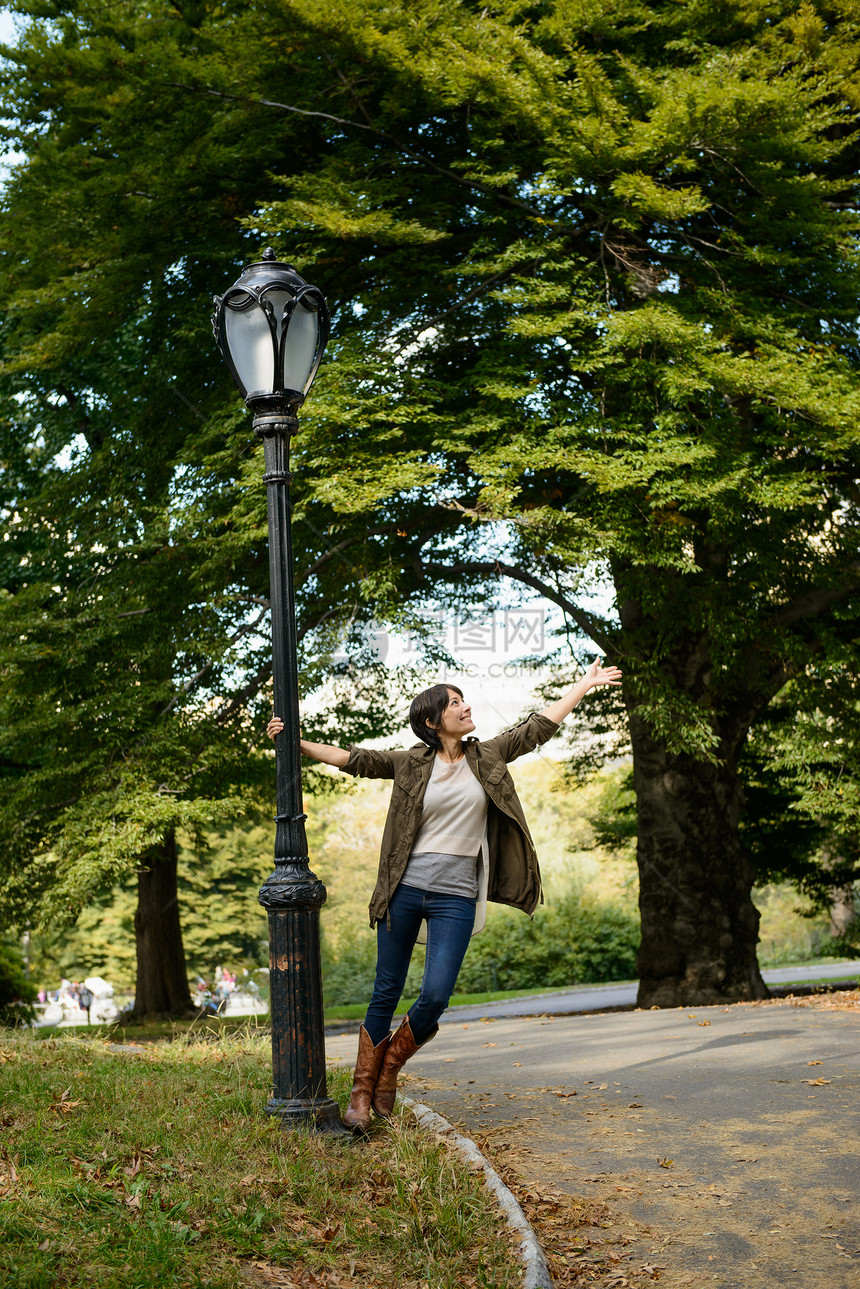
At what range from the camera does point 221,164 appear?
11.5 m

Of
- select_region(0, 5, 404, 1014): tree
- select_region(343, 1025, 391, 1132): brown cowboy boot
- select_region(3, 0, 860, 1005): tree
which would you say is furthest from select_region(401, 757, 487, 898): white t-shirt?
select_region(0, 5, 404, 1014): tree

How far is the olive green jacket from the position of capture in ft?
17.1

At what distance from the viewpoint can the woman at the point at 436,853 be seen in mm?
5152

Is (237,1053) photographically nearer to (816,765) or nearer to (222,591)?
(222,591)

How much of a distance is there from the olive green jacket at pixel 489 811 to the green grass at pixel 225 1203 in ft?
3.70

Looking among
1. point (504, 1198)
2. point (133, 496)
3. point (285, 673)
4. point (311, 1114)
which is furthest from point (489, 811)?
point (133, 496)

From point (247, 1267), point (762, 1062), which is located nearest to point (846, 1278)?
point (247, 1267)

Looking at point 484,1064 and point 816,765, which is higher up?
point 816,765

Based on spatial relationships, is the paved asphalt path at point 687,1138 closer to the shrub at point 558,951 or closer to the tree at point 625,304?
the tree at point 625,304

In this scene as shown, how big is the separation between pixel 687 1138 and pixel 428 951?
1636mm

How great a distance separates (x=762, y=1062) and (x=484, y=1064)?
2137 millimetres

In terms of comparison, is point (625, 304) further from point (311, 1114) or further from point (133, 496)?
point (311, 1114)

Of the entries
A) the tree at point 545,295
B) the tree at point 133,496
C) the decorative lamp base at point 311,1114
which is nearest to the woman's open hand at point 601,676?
the decorative lamp base at point 311,1114

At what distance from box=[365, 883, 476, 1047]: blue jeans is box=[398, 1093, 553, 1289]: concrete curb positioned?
52 cm
